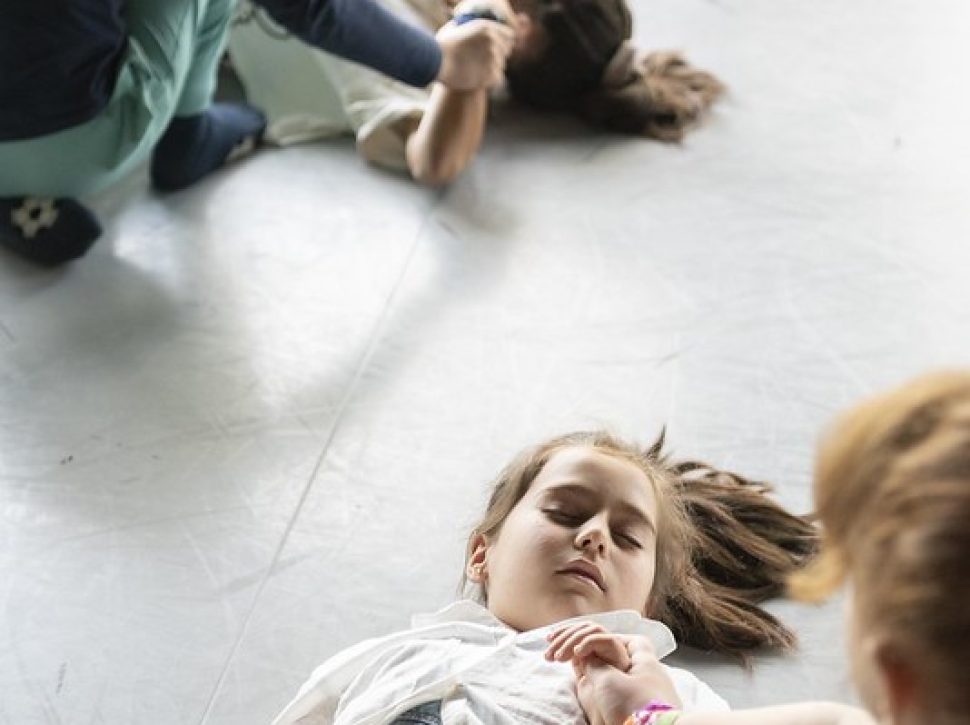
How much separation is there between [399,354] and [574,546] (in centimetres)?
51

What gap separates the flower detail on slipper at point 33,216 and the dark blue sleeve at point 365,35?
13.6 inches

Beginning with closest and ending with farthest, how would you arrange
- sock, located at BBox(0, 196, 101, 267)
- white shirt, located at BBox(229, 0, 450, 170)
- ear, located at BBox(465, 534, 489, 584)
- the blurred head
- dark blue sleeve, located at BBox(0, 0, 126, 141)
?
1. the blurred head
2. ear, located at BBox(465, 534, 489, 584)
3. dark blue sleeve, located at BBox(0, 0, 126, 141)
4. sock, located at BBox(0, 196, 101, 267)
5. white shirt, located at BBox(229, 0, 450, 170)

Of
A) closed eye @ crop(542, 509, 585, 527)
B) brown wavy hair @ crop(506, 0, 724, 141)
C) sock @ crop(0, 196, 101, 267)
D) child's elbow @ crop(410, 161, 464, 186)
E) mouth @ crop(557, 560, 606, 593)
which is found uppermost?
closed eye @ crop(542, 509, 585, 527)

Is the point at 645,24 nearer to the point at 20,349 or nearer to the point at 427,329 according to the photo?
the point at 427,329

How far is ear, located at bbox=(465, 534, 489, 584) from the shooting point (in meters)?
1.27

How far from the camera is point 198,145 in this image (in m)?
1.88

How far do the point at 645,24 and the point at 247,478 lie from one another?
3.95 feet

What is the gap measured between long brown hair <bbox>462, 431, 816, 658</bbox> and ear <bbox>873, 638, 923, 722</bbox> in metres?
0.55

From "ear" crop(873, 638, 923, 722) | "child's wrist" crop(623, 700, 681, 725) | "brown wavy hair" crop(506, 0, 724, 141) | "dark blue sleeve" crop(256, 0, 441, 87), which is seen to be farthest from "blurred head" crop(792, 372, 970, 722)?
Result: "brown wavy hair" crop(506, 0, 724, 141)

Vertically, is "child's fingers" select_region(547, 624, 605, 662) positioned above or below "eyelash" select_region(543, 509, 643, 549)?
above

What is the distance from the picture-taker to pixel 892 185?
1.98 meters

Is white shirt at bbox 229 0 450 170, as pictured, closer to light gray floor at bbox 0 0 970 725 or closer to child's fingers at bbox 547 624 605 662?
light gray floor at bbox 0 0 970 725

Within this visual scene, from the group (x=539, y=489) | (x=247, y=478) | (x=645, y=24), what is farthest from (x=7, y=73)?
(x=645, y=24)

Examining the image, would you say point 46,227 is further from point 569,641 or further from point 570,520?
point 569,641
